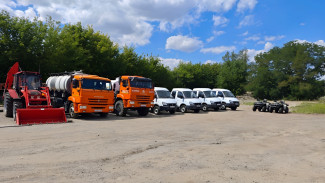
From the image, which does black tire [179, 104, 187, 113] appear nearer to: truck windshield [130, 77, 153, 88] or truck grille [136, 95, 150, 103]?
truck windshield [130, 77, 153, 88]

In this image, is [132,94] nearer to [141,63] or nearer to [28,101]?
[28,101]

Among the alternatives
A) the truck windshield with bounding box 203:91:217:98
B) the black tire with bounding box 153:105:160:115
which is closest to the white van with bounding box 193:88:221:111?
the truck windshield with bounding box 203:91:217:98

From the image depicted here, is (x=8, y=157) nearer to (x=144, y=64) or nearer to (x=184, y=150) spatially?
(x=184, y=150)

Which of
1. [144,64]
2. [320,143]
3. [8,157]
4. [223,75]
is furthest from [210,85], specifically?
[8,157]

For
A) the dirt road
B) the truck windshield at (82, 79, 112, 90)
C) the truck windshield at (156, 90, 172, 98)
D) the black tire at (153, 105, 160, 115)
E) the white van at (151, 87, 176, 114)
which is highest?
the truck windshield at (82, 79, 112, 90)

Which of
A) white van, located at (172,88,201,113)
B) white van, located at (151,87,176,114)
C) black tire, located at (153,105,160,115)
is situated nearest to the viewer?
white van, located at (151,87,176,114)

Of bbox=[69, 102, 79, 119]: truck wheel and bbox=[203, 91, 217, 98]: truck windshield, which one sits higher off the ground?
bbox=[203, 91, 217, 98]: truck windshield

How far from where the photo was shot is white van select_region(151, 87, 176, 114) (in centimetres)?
1908

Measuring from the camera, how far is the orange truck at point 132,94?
16547mm

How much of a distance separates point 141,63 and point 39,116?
30.1m

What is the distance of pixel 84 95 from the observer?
46.6ft

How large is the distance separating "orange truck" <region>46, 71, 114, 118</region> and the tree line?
991cm

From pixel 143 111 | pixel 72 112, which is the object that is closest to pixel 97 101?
pixel 72 112

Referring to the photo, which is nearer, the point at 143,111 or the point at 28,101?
the point at 28,101
